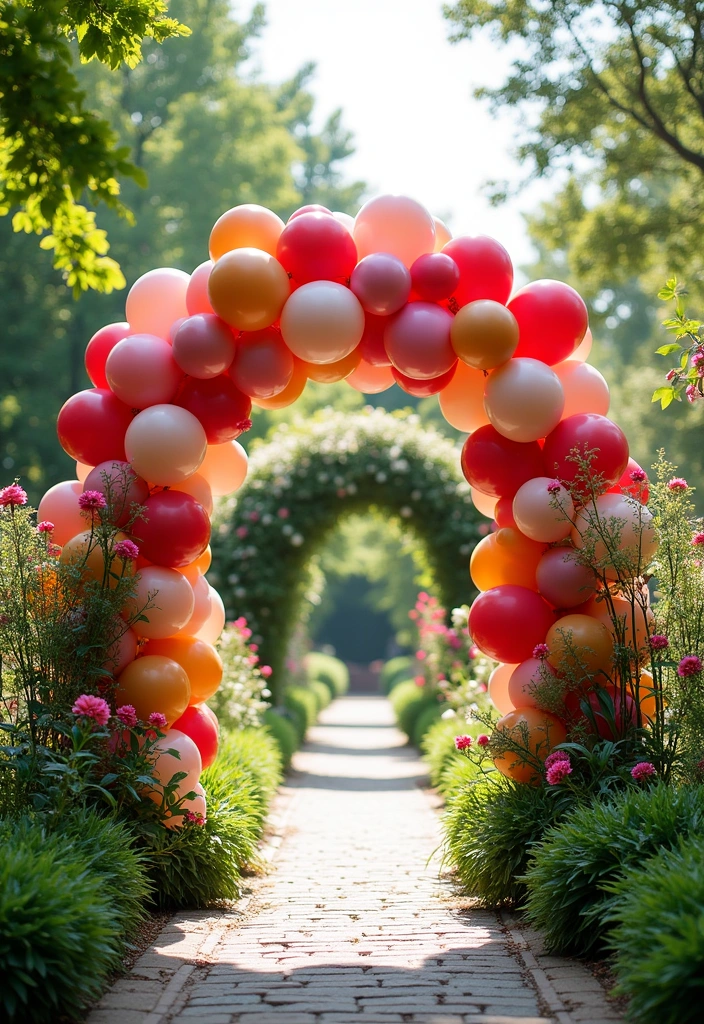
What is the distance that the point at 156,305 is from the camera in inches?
214

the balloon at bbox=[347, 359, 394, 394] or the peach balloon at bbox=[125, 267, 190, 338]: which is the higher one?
the peach balloon at bbox=[125, 267, 190, 338]

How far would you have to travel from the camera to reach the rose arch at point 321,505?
10.5 m

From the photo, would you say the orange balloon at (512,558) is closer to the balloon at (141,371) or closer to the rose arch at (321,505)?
the balloon at (141,371)

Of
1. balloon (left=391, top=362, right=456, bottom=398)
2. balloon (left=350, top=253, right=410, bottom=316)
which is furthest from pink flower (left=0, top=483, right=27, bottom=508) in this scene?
balloon (left=391, top=362, right=456, bottom=398)

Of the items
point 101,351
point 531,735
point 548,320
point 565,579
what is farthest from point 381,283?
point 531,735

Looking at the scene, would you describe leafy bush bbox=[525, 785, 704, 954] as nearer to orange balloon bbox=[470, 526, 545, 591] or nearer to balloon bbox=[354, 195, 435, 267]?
orange balloon bbox=[470, 526, 545, 591]

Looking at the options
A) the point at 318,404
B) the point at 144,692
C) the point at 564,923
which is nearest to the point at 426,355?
the point at 144,692

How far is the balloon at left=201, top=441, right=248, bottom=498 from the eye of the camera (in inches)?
230

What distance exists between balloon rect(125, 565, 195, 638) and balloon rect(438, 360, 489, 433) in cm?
186

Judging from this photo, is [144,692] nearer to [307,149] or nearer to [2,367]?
[2,367]

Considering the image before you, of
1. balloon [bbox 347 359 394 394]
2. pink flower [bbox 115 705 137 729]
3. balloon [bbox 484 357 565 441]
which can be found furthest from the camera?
balloon [bbox 347 359 394 394]

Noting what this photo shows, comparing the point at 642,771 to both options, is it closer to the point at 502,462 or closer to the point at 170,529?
the point at 502,462

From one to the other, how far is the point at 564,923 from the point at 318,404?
68.0 ft

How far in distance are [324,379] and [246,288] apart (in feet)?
2.63
